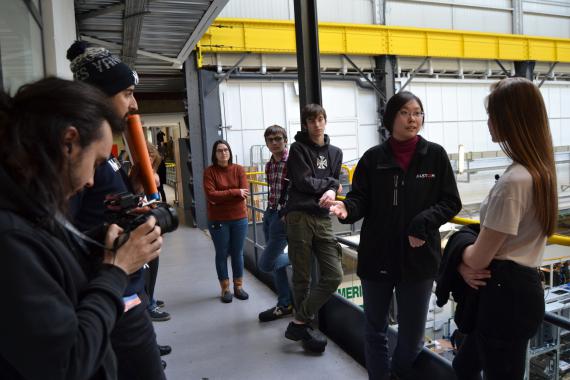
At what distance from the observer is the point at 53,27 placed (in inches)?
142

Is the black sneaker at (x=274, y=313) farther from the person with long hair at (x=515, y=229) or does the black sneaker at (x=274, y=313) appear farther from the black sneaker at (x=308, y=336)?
the person with long hair at (x=515, y=229)

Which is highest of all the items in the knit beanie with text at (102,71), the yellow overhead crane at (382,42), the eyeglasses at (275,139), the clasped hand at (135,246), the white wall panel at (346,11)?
the white wall panel at (346,11)

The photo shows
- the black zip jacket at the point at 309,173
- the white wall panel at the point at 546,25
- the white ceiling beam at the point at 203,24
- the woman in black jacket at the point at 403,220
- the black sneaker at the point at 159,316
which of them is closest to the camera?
the woman in black jacket at the point at 403,220

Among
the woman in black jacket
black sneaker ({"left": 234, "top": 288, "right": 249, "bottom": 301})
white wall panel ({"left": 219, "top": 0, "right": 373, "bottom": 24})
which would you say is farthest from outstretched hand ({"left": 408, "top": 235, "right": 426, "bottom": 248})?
white wall panel ({"left": 219, "top": 0, "right": 373, "bottom": 24})

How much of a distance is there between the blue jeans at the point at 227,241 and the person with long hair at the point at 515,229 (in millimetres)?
2810

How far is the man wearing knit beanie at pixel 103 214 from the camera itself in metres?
1.37

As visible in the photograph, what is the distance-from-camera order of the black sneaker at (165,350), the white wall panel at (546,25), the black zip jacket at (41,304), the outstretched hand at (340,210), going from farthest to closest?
the white wall panel at (546,25) → the black sneaker at (165,350) → the outstretched hand at (340,210) → the black zip jacket at (41,304)

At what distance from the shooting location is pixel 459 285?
5.08 ft

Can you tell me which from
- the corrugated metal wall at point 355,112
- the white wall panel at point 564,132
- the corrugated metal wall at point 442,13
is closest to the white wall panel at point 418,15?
the corrugated metal wall at point 442,13

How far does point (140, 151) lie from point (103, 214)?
1.20 feet

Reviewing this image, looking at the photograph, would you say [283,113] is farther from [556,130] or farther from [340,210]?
[556,130]

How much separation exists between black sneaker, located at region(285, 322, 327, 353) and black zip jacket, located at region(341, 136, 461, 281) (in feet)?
3.38

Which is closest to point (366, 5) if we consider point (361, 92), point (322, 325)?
point (361, 92)

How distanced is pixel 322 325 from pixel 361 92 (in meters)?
9.83
